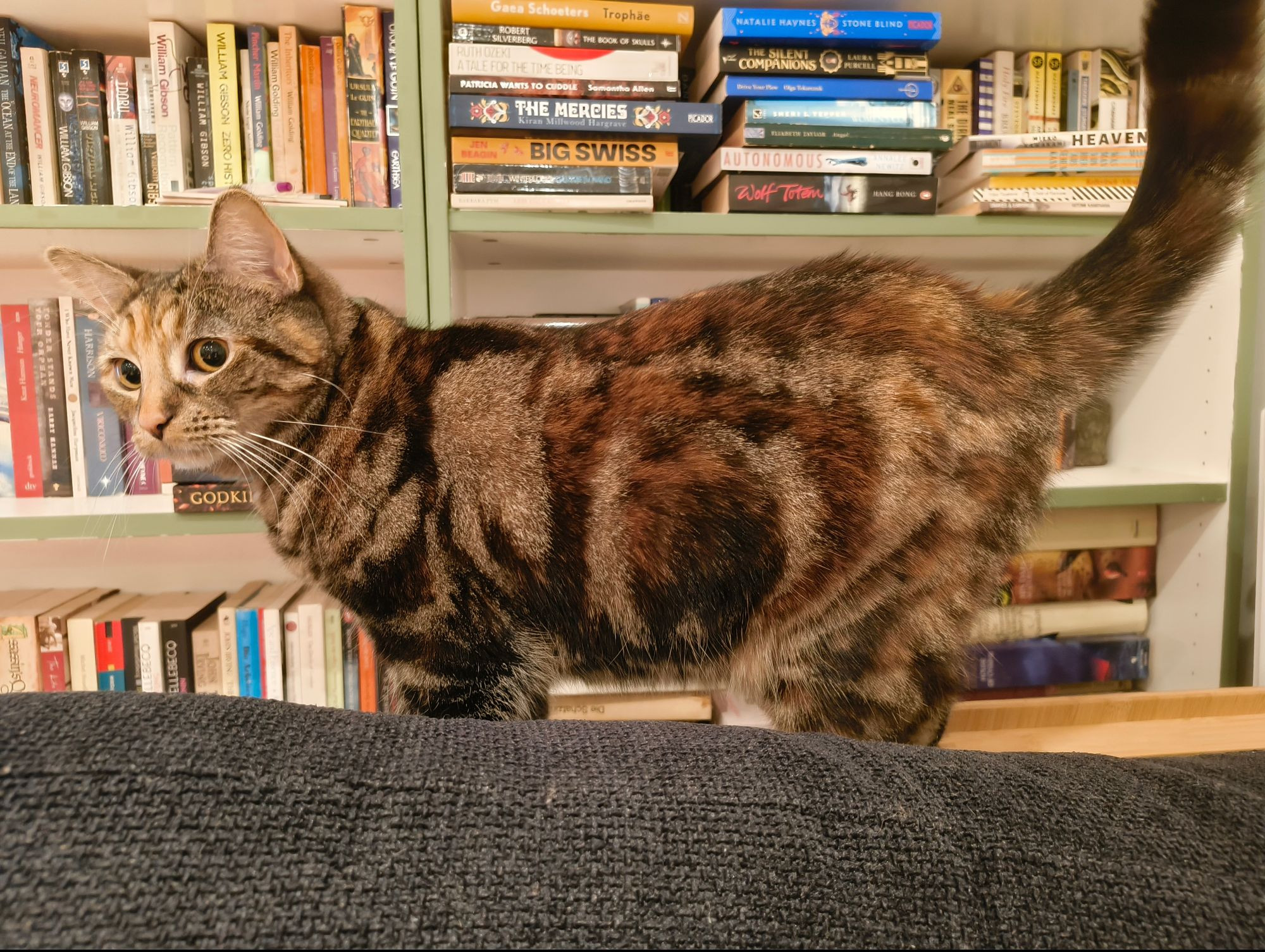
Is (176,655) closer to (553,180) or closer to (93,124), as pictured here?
(93,124)

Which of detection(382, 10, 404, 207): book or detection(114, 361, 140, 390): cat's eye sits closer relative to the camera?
detection(114, 361, 140, 390): cat's eye

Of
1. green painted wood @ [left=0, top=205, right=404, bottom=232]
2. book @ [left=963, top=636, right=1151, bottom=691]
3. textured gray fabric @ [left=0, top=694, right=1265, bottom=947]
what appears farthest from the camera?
book @ [left=963, top=636, right=1151, bottom=691]

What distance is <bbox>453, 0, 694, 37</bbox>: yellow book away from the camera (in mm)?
1071

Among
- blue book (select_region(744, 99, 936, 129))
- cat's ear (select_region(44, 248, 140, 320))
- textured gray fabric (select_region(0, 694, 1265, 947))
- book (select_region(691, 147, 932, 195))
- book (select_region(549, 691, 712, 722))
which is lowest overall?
book (select_region(549, 691, 712, 722))

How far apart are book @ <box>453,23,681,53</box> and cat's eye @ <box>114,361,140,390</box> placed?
685 mm

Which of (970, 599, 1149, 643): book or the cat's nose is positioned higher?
the cat's nose

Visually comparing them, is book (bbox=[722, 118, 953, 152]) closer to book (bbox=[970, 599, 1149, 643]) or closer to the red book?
book (bbox=[970, 599, 1149, 643])

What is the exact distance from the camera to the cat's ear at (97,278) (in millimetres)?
842

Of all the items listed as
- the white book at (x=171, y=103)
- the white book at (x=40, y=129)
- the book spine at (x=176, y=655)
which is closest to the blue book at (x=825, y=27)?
the white book at (x=171, y=103)

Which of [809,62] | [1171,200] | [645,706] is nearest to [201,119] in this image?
[809,62]

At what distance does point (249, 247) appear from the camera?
0.78m

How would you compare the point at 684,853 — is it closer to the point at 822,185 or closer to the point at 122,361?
the point at 122,361

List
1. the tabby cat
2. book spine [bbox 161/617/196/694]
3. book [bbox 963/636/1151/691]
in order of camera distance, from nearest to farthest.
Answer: the tabby cat
book spine [bbox 161/617/196/694]
book [bbox 963/636/1151/691]

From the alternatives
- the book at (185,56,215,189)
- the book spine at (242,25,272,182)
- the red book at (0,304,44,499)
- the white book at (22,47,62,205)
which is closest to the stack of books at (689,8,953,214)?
the book spine at (242,25,272,182)
